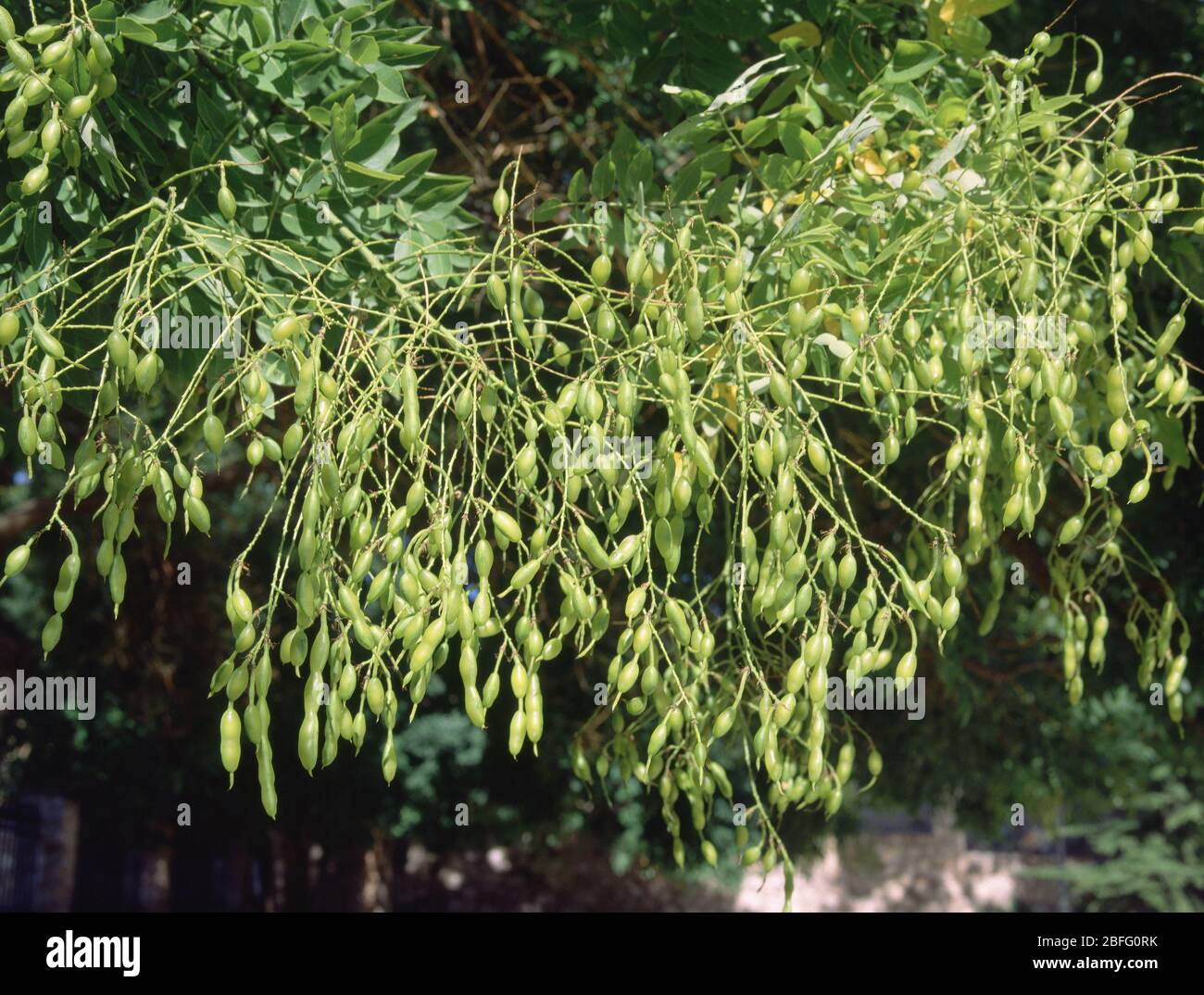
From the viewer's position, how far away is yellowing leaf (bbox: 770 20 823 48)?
6.84 feet

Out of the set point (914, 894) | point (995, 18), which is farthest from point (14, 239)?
point (914, 894)

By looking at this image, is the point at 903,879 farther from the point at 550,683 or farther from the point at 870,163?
the point at 870,163

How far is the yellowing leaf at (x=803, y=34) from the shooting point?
2.09 metres

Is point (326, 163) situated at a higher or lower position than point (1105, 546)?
higher

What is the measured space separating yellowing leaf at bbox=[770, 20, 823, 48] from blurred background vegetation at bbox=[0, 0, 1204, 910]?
0.03 metres

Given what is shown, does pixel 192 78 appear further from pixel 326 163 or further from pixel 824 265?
pixel 824 265

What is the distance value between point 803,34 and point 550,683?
9.89ft

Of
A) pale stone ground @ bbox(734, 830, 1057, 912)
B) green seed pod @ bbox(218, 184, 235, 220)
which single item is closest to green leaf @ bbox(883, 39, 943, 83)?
Result: green seed pod @ bbox(218, 184, 235, 220)

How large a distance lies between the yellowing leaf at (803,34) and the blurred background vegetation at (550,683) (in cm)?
3

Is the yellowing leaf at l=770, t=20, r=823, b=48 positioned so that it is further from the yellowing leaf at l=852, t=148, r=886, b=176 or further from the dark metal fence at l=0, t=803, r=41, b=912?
the dark metal fence at l=0, t=803, r=41, b=912

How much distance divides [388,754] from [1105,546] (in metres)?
Result: 1.24

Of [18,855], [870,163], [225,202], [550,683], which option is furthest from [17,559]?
[18,855]

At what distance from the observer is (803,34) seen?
2094mm

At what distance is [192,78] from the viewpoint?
1.88 meters
